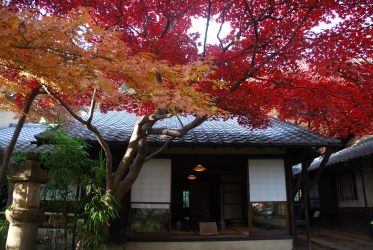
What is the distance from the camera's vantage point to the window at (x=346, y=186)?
37.0ft

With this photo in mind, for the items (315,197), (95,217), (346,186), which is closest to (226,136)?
(95,217)

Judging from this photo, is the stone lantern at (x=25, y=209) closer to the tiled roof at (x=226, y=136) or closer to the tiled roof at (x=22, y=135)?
the tiled roof at (x=226, y=136)

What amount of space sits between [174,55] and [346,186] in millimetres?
9944

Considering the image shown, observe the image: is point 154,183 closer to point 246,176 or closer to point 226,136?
point 226,136

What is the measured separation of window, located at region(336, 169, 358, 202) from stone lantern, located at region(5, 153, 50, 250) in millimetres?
11129

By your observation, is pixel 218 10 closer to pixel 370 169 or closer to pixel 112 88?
pixel 112 88

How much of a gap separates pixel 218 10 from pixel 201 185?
859cm

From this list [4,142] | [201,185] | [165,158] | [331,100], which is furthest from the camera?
[201,185]

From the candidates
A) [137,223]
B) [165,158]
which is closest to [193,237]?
[137,223]

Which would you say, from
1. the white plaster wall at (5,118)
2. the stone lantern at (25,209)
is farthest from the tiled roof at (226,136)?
the white plaster wall at (5,118)

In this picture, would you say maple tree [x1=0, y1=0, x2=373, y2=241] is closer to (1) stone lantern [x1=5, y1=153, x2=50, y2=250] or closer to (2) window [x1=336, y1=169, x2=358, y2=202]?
(1) stone lantern [x1=5, y1=153, x2=50, y2=250]

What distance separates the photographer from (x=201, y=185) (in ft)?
42.3

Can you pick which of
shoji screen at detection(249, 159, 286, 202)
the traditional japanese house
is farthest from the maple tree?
shoji screen at detection(249, 159, 286, 202)

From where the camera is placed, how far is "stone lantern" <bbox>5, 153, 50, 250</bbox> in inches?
161
